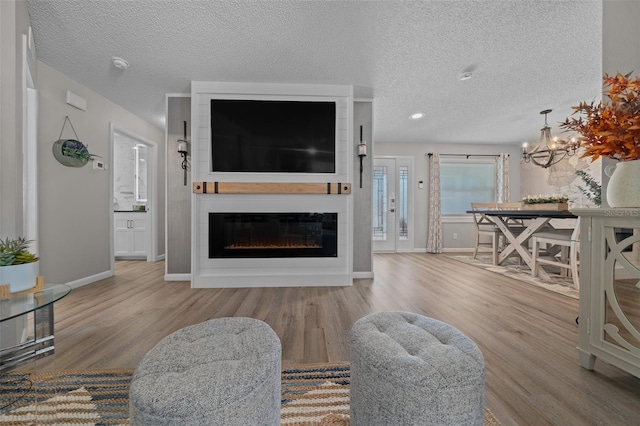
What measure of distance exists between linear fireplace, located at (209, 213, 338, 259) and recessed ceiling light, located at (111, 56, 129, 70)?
5.49 ft

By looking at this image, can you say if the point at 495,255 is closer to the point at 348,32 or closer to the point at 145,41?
the point at 348,32

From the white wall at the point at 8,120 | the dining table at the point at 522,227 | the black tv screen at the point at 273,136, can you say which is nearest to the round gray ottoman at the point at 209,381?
the white wall at the point at 8,120

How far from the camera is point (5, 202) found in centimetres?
152

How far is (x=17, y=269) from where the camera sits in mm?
1079

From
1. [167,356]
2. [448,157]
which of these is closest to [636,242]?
[167,356]

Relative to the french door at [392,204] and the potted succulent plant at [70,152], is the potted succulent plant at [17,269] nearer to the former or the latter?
the potted succulent plant at [70,152]

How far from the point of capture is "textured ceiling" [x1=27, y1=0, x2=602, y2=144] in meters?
1.91

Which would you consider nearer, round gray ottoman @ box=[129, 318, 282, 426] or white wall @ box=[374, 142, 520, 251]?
round gray ottoman @ box=[129, 318, 282, 426]

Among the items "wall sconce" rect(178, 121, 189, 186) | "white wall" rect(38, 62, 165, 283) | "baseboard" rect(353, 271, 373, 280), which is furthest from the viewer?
"baseboard" rect(353, 271, 373, 280)

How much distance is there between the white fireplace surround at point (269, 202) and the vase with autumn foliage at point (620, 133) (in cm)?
207

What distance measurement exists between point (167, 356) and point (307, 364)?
840mm

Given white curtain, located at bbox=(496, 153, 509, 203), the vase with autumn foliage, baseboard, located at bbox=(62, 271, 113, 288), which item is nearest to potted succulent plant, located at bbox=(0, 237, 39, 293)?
baseboard, located at bbox=(62, 271, 113, 288)

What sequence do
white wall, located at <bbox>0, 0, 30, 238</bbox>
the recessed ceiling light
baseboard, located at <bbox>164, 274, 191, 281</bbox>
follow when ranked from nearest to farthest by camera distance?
1. white wall, located at <bbox>0, 0, 30, 238</bbox>
2. the recessed ceiling light
3. baseboard, located at <bbox>164, 274, 191, 281</bbox>

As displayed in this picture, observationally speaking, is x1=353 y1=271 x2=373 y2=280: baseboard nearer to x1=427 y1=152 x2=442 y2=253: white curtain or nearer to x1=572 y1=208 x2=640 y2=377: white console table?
x1=572 y1=208 x2=640 y2=377: white console table
